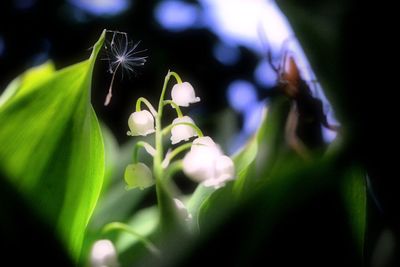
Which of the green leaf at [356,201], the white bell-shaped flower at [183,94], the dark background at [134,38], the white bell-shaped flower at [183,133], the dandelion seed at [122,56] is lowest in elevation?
the dark background at [134,38]

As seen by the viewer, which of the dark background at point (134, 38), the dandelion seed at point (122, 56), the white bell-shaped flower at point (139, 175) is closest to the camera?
the white bell-shaped flower at point (139, 175)

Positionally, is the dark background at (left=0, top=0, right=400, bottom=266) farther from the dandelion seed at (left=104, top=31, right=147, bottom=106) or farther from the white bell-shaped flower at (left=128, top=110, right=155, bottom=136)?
the white bell-shaped flower at (left=128, top=110, right=155, bottom=136)

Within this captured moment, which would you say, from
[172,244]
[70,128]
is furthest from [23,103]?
[172,244]

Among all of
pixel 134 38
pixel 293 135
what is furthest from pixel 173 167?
pixel 134 38

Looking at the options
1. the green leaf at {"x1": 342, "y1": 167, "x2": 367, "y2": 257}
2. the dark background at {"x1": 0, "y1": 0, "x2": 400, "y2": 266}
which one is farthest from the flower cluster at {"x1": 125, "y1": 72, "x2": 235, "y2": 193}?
the dark background at {"x1": 0, "y1": 0, "x2": 400, "y2": 266}

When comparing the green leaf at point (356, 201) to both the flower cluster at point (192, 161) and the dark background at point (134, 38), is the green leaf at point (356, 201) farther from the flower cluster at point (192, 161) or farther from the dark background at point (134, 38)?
the dark background at point (134, 38)

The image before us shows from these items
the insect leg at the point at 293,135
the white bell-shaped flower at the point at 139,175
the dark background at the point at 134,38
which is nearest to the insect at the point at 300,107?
the insect leg at the point at 293,135
